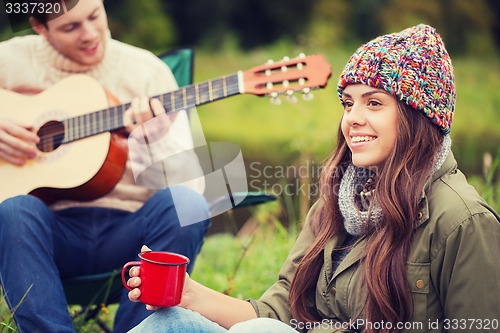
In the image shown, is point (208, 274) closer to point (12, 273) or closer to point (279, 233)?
point (279, 233)

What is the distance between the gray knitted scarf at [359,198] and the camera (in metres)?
1.92

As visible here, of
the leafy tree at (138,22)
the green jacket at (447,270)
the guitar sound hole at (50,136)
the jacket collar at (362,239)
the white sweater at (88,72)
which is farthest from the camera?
the leafy tree at (138,22)

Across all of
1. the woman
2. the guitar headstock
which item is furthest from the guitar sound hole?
the woman

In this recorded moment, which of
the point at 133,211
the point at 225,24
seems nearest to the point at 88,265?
the point at 133,211

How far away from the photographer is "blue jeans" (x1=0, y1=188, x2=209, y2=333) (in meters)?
2.38

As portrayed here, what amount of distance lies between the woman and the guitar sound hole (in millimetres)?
1081

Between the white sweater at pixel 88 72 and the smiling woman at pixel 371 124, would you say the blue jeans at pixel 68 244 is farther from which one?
the smiling woman at pixel 371 124

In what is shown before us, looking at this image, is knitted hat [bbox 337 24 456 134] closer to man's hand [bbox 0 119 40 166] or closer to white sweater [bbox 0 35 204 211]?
white sweater [bbox 0 35 204 211]

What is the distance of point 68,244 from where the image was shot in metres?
2.68

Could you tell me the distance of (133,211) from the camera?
284 centimetres

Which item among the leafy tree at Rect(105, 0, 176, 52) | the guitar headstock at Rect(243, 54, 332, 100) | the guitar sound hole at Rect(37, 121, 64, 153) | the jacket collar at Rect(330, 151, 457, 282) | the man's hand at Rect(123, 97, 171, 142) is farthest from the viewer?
the leafy tree at Rect(105, 0, 176, 52)

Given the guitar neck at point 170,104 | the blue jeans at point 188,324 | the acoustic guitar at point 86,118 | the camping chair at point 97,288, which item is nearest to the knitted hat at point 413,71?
the blue jeans at point 188,324

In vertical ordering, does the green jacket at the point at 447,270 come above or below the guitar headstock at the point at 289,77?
below

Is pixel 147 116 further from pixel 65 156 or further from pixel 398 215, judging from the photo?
pixel 398 215
